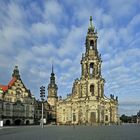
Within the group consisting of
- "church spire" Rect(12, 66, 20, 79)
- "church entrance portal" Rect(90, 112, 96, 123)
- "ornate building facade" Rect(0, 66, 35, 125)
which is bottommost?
"church entrance portal" Rect(90, 112, 96, 123)

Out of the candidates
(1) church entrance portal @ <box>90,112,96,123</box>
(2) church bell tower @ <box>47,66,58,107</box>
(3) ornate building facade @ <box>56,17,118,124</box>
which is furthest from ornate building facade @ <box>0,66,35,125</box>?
(2) church bell tower @ <box>47,66,58,107</box>

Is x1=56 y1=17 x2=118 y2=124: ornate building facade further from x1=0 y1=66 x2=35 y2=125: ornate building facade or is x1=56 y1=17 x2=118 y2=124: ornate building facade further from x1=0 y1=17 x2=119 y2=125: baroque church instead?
x1=0 y1=66 x2=35 y2=125: ornate building facade

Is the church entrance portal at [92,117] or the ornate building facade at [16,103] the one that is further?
the church entrance portal at [92,117]

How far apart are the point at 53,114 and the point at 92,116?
2318 inches

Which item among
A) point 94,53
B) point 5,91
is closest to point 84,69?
point 94,53

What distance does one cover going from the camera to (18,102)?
11875cm

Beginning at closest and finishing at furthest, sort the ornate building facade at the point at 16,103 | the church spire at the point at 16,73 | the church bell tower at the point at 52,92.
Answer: the ornate building facade at the point at 16,103 → the church spire at the point at 16,73 → the church bell tower at the point at 52,92

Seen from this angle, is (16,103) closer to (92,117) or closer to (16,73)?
(16,73)

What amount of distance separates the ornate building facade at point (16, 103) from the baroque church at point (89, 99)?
46.8ft

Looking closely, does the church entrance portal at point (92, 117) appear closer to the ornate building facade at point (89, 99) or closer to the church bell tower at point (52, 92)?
the ornate building facade at point (89, 99)

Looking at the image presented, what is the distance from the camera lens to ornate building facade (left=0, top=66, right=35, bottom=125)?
11319 cm

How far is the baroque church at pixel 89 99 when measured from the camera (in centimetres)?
12175

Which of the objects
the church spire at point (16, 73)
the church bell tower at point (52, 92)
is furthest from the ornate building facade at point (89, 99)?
the church bell tower at point (52, 92)

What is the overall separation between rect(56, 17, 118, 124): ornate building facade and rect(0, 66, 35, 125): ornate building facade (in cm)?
1426
